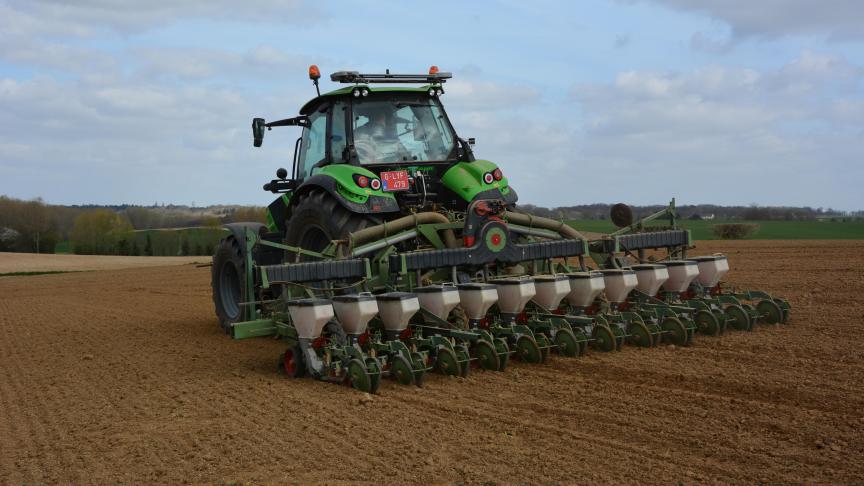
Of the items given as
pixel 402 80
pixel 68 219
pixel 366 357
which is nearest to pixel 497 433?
pixel 366 357

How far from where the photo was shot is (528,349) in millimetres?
6918

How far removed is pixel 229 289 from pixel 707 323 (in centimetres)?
559

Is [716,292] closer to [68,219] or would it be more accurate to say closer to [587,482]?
[587,482]

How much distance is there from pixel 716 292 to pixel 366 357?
4101 millimetres

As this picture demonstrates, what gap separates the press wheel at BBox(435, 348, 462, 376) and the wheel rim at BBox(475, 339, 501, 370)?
0.31m

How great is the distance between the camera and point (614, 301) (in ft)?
25.4

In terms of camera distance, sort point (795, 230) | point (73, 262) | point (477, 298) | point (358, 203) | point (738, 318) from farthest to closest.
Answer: point (795, 230)
point (73, 262)
point (738, 318)
point (358, 203)
point (477, 298)

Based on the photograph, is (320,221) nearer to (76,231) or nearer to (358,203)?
(358,203)

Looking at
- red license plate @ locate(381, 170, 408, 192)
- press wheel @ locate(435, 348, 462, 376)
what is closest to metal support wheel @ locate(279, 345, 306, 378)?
press wheel @ locate(435, 348, 462, 376)

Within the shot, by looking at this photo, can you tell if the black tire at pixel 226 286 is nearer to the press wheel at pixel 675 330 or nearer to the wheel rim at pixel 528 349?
the wheel rim at pixel 528 349

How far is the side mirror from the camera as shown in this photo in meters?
9.48

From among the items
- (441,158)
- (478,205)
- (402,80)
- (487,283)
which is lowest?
(487,283)

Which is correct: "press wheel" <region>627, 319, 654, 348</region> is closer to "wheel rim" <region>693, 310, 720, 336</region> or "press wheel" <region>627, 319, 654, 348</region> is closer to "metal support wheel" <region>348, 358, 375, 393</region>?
"wheel rim" <region>693, 310, 720, 336</region>

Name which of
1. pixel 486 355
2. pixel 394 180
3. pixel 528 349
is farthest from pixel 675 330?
pixel 394 180
